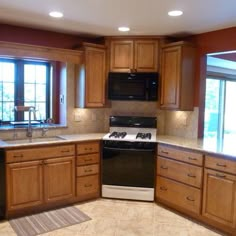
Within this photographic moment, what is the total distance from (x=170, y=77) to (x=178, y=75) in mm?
140

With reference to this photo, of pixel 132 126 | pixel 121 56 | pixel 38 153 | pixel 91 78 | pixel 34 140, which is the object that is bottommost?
pixel 38 153

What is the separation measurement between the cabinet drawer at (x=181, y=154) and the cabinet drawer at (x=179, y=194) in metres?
0.34

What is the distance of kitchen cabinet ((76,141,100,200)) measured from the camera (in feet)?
12.0

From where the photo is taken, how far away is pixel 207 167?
304 centimetres

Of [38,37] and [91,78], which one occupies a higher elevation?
[38,37]

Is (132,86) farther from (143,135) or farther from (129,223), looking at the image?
(129,223)

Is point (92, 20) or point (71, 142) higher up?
point (92, 20)

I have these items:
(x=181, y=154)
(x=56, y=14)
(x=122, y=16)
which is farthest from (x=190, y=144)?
(x=56, y=14)

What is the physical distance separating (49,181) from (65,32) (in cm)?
215

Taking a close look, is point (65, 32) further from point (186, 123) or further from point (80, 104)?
point (186, 123)

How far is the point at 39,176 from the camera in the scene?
3.32 m

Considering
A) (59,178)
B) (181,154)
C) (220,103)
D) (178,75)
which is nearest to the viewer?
(181,154)

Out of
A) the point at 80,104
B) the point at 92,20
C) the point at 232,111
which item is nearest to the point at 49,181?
the point at 80,104

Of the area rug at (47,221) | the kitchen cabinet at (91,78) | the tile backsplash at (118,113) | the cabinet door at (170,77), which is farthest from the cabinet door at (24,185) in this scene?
the cabinet door at (170,77)
